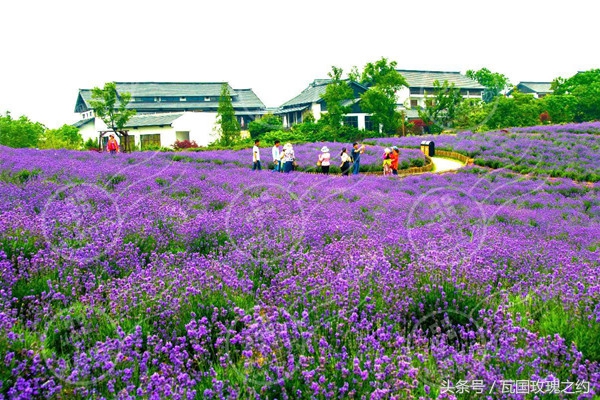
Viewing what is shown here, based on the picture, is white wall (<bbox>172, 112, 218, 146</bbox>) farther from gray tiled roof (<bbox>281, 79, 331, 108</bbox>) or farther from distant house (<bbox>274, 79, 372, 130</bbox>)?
gray tiled roof (<bbox>281, 79, 331, 108</bbox>)

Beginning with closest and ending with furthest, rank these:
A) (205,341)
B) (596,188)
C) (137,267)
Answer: (205,341) → (137,267) → (596,188)

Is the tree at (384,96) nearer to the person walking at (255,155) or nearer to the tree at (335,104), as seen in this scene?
the tree at (335,104)

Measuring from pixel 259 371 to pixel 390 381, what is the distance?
2.36 feet

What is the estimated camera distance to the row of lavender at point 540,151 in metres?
20.3

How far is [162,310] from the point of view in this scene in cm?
381

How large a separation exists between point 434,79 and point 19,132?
49002 millimetres

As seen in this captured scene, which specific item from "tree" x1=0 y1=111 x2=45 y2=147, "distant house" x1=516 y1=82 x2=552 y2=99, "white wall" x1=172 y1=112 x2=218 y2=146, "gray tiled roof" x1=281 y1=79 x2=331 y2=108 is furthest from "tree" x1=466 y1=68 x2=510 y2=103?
"tree" x1=0 y1=111 x2=45 y2=147

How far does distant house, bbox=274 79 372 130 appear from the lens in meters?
53.4

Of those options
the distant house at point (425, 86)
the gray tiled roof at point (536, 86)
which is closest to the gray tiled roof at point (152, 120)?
the distant house at point (425, 86)

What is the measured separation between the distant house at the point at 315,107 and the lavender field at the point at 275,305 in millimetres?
44017

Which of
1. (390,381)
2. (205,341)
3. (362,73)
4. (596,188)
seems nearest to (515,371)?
(390,381)

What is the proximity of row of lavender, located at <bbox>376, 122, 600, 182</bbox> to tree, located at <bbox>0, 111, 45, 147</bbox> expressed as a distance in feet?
107

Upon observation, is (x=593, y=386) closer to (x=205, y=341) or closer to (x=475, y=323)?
(x=475, y=323)

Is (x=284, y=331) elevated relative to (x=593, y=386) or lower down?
elevated
